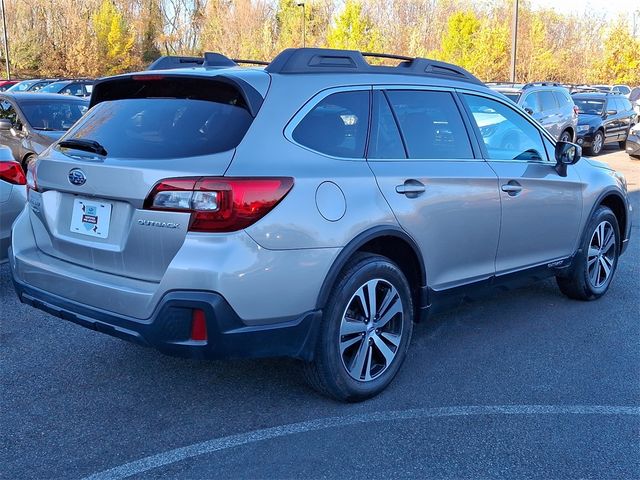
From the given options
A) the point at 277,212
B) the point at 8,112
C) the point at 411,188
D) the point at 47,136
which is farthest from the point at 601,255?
the point at 8,112

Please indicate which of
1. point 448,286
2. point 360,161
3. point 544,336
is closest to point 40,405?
point 360,161

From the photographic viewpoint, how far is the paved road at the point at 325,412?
122 inches

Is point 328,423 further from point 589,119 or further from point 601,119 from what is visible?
point 601,119

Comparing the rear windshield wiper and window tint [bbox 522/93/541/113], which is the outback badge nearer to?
the rear windshield wiper

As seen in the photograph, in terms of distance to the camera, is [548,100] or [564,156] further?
[548,100]

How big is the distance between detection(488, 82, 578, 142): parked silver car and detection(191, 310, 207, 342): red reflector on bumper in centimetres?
Result: 1236

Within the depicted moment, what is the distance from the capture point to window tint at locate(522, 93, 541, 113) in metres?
14.6

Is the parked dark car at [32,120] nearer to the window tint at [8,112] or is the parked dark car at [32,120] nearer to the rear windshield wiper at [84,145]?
the window tint at [8,112]

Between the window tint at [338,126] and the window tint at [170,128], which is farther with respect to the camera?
the window tint at [338,126]

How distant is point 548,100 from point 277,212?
44.6 ft

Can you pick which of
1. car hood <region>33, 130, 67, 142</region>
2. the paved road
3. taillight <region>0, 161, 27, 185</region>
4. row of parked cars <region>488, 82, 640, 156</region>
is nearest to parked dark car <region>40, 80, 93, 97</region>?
car hood <region>33, 130, 67, 142</region>

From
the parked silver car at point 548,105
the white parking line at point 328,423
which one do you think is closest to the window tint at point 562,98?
the parked silver car at point 548,105

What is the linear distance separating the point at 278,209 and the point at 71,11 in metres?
52.5

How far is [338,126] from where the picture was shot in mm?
3652
